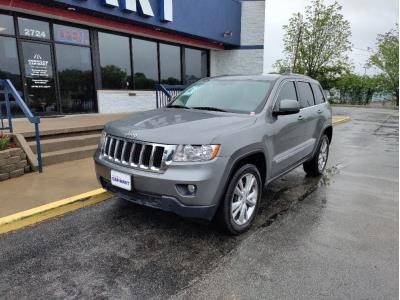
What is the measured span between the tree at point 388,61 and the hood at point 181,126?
34249 mm

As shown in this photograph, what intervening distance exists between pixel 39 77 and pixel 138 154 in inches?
315

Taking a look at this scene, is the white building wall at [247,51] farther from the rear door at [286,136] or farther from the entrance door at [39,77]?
the rear door at [286,136]

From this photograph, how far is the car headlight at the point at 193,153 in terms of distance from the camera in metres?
3.01

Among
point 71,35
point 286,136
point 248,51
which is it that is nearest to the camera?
point 286,136

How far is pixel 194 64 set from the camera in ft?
52.6

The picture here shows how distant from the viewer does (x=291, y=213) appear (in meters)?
4.11

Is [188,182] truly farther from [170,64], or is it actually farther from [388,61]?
[388,61]

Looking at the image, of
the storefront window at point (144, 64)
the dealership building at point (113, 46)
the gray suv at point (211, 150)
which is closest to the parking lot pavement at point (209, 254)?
the gray suv at point (211, 150)

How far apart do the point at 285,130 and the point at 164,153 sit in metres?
1.88

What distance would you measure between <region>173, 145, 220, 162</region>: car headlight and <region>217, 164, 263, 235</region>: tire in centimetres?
42

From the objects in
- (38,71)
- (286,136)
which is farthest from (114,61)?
(286,136)

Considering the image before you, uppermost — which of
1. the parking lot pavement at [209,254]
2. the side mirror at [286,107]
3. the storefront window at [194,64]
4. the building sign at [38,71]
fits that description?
the storefront window at [194,64]

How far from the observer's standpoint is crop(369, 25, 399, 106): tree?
31.8 m

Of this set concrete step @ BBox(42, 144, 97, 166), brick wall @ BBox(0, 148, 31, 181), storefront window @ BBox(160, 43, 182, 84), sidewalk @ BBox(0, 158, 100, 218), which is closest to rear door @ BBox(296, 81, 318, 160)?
sidewalk @ BBox(0, 158, 100, 218)
